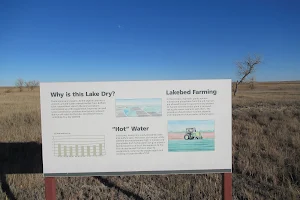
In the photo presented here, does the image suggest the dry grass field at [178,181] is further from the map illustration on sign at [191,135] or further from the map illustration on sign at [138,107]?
the map illustration on sign at [138,107]

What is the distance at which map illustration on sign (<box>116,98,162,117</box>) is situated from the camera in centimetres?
366

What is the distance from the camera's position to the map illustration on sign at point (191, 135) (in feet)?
12.1

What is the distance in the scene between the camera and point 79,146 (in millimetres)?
3682

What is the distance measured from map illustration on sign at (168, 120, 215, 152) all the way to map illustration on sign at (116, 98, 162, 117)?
0.93ft

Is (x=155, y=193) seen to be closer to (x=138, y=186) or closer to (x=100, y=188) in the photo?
(x=138, y=186)

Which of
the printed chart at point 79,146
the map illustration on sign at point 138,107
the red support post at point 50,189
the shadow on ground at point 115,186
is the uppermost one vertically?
the map illustration on sign at point 138,107

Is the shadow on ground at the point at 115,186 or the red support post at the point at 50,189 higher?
the red support post at the point at 50,189

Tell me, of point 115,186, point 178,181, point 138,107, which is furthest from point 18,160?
point 138,107

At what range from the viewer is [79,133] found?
366cm

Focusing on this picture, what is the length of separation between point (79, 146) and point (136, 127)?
0.83m

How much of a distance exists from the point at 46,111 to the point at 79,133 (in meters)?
0.54

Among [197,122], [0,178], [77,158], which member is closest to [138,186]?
[77,158]

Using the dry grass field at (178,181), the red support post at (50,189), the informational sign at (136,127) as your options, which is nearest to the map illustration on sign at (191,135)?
the informational sign at (136,127)

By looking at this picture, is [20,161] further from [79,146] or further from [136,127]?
[136,127]
